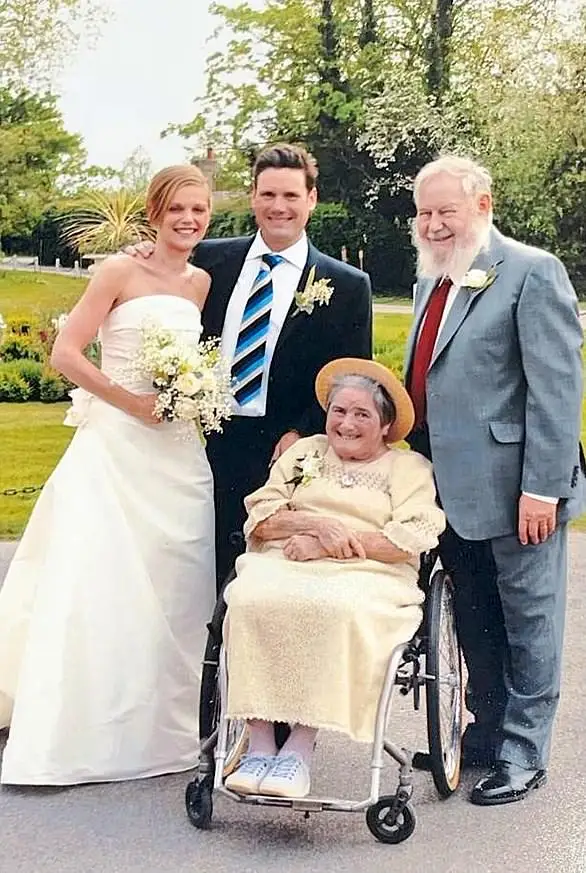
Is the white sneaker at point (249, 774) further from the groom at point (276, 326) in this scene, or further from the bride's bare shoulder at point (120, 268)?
the bride's bare shoulder at point (120, 268)

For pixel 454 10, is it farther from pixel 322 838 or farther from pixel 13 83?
pixel 322 838

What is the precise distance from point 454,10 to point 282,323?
164 inches

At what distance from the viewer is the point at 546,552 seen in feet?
11.5

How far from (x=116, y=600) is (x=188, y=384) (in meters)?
0.70

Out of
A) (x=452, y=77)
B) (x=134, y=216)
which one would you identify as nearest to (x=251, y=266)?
(x=134, y=216)

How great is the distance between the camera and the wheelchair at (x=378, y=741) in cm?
308

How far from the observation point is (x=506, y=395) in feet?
11.2

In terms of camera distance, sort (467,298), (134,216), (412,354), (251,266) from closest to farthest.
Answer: (467,298) → (412,354) → (251,266) → (134,216)

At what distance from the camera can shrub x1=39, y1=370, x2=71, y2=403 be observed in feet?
23.6

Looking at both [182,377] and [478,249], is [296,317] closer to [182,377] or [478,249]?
[182,377]

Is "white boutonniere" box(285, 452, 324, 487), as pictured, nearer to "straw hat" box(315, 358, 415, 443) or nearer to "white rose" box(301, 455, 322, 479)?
"white rose" box(301, 455, 322, 479)

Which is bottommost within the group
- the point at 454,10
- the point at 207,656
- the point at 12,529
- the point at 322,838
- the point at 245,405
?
the point at 12,529

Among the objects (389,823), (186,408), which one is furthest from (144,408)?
(389,823)

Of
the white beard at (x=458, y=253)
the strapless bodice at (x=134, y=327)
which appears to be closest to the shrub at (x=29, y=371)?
the strapless bodice at (x=134, y=327)
